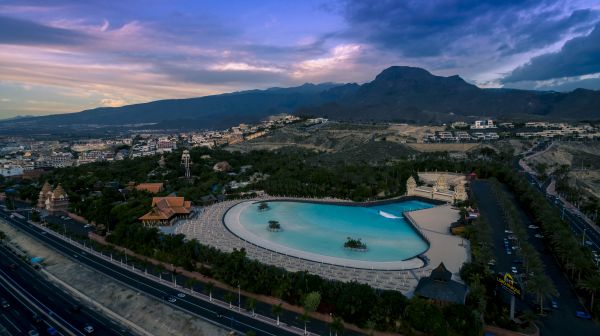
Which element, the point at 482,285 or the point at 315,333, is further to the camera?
the point at 482,285

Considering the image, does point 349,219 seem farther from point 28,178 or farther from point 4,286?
point 28,178

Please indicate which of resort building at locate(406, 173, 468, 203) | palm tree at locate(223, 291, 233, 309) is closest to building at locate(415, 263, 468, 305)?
palm tree at locate(223, 291, 233, 309)

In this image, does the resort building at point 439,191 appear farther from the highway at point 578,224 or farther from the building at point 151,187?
the building at point 151,187

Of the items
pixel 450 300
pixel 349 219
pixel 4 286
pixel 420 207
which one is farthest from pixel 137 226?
pixel 420 207

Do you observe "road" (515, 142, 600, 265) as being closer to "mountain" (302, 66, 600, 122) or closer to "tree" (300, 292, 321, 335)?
"tree" (300, 292, 321, 335)

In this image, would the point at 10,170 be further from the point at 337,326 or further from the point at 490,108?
the point at 490,108

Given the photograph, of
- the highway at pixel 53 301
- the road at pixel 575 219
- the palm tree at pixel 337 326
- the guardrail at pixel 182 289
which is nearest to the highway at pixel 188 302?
the guardrail at pixel 182 289
